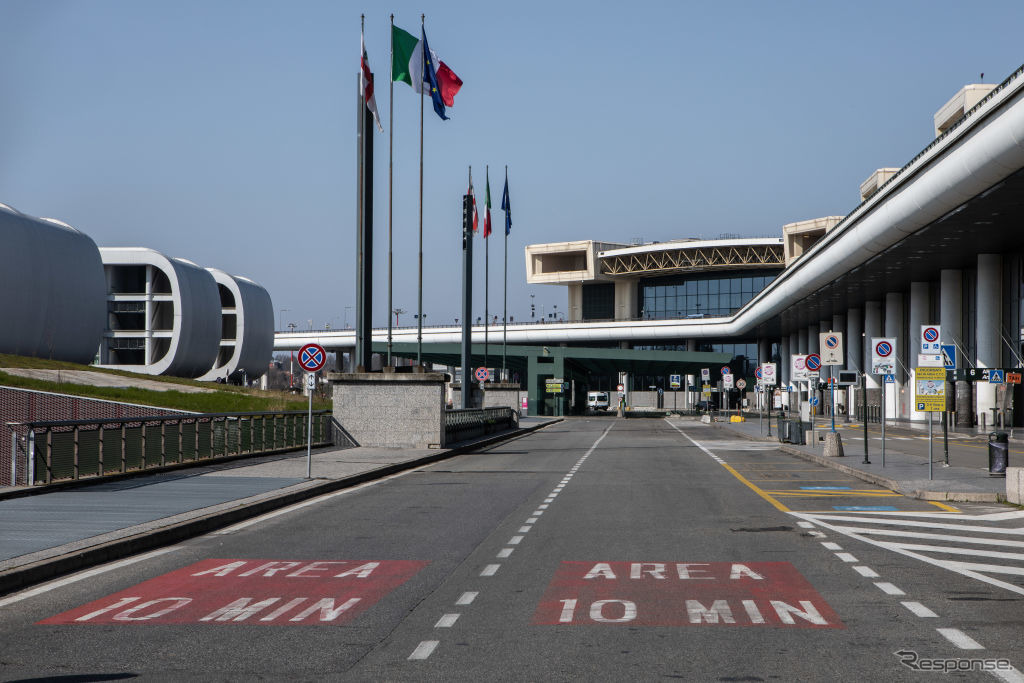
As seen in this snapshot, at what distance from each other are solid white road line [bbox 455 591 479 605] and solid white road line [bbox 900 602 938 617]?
3.64 meters

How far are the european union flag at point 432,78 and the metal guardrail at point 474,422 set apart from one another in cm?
1088

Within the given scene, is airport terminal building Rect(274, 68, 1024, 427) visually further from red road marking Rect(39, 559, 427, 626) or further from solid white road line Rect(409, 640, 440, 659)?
solid white road line Rect(409, 640, 440, 659)

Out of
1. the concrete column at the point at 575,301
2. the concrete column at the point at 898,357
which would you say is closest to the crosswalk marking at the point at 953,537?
the concrete column at the point at 898,357

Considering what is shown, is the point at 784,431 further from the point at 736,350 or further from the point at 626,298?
the point at 736,350

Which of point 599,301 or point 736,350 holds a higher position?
point 599,301

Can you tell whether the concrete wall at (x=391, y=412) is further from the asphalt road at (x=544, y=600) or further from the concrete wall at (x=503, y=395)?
the concrete wall at (x=503, y=395)

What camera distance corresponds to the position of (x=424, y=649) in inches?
297

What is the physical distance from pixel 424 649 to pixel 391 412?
90.5 feet

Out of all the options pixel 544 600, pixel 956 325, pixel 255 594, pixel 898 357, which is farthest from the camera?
pixel 898 357

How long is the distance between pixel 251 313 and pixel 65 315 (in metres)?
43.8

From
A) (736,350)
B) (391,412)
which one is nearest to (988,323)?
(391,412)

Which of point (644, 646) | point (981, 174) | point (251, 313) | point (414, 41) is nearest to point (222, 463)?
point (414, 41)

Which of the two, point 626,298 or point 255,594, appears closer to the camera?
point 255,594

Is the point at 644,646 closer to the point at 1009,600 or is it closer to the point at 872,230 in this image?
the point at 1009,600
